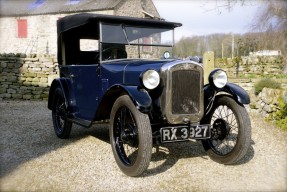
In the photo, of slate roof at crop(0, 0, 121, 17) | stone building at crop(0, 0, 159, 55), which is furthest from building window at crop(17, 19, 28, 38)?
slate roof at crop(0, 0, 121, 17)

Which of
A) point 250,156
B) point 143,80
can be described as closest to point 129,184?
point 143,80

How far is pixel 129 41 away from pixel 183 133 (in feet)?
5.33

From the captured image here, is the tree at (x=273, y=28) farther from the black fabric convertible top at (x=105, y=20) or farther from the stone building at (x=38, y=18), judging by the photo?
the stone building at (x=38, y=18)

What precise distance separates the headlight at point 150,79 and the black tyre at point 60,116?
7.19 ft

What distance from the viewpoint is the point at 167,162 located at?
4340 millimetres

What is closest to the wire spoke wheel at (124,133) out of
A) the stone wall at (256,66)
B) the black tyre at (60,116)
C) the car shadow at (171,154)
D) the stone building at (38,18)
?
the car shadow at (171,154)

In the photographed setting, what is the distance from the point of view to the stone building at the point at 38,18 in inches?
879

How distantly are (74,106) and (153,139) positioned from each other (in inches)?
77.4

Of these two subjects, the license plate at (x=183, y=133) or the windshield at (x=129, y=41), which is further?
the windshield at (x=129, y=41)

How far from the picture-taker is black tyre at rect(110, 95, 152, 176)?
11.5 feet

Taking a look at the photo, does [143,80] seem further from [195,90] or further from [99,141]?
[99,141]

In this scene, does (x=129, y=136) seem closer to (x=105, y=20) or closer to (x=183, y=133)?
(x=183, y=133)

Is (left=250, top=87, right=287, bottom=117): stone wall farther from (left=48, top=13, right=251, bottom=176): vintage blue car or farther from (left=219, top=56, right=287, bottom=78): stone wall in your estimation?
(left=219, top=56, right=287, bottom=78): stone wall

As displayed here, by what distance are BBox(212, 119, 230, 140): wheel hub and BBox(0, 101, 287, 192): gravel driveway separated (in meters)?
0.36
